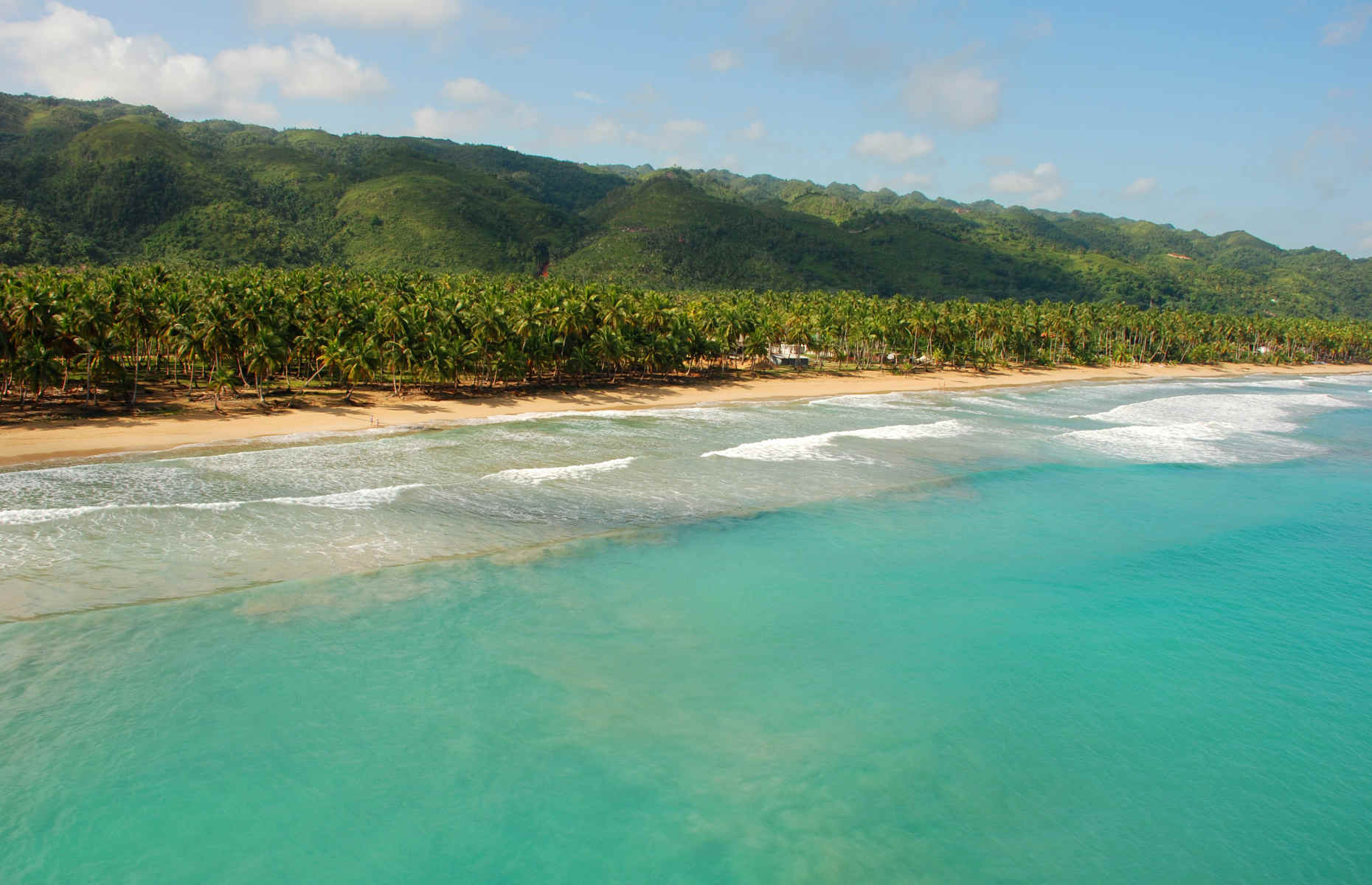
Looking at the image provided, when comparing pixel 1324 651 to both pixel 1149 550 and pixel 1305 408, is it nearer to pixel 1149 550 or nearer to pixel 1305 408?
pixel 1149 550

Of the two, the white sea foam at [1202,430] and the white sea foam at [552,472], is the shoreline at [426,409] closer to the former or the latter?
the white sea foam at [552,472]

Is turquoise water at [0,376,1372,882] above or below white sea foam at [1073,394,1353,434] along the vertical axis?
below

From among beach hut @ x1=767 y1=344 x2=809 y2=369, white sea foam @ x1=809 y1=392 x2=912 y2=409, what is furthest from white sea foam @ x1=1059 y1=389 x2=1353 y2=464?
beach hut @ x1=767 y1=344 x2=809 y2=369

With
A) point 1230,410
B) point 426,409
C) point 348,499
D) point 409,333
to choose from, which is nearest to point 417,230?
point 409,333

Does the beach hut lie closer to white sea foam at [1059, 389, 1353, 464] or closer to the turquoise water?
white sea foam at [1059, 389, 1353, 464]

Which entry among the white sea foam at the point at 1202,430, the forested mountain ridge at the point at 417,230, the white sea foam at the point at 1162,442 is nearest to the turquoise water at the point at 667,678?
the white sea foam at the point at 1162,442

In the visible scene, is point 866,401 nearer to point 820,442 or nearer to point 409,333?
point 820,442
